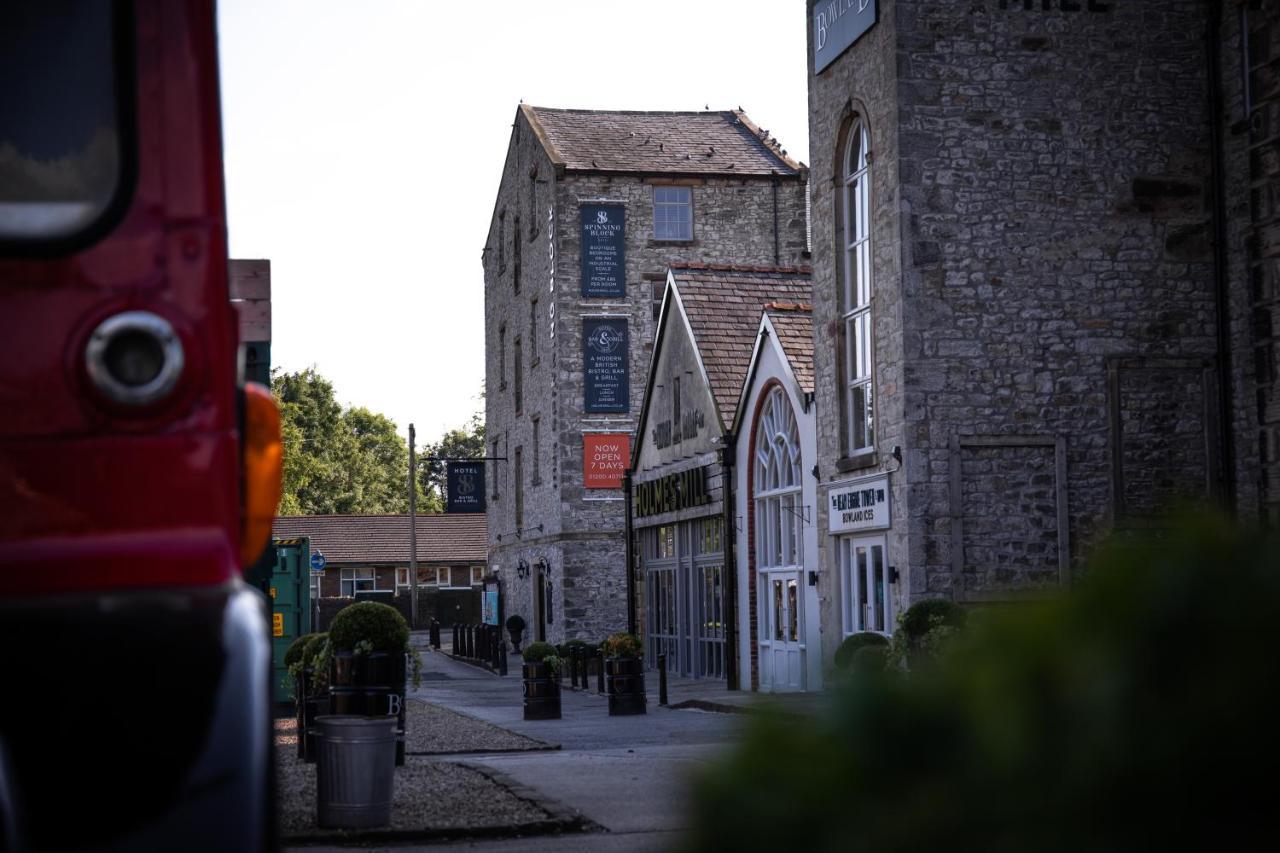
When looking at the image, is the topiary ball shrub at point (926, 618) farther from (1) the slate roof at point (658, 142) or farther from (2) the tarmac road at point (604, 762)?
(1) the slate roof at point (658, 142)

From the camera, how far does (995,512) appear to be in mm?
21141

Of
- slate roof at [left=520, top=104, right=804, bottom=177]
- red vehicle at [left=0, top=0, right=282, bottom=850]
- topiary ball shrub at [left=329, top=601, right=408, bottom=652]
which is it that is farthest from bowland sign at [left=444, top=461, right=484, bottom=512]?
red vehicle at [left=0, top=0, right=282, bottom=850]

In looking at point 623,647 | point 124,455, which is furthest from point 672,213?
point 124,455

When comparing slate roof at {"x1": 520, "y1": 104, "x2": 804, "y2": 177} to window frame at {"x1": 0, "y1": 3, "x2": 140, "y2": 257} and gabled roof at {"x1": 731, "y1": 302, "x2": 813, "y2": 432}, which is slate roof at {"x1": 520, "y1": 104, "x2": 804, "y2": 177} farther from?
window frame at {"x1": 0, "y1": 3, "x2": 140, "y2": 257}

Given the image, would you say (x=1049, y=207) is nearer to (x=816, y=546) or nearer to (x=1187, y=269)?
(x=1187, y=269)

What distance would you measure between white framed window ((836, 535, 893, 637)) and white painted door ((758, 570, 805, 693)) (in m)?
2.30

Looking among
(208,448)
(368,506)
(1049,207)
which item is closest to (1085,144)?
(1049,207)

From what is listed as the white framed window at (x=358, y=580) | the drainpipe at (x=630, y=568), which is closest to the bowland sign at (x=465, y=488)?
the drainpipe at (x=630, y=568)

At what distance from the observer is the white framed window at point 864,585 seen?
2203 centimetres

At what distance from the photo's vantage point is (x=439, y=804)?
39.9ft

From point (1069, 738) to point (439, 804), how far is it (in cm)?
1122

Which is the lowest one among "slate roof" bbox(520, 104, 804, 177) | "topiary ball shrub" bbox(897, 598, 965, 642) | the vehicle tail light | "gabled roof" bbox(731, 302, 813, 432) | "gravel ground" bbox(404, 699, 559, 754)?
"gravel ground" bbox(404, 699, 559, 754)

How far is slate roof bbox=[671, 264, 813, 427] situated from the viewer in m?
32.0

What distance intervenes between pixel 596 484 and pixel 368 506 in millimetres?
56280
